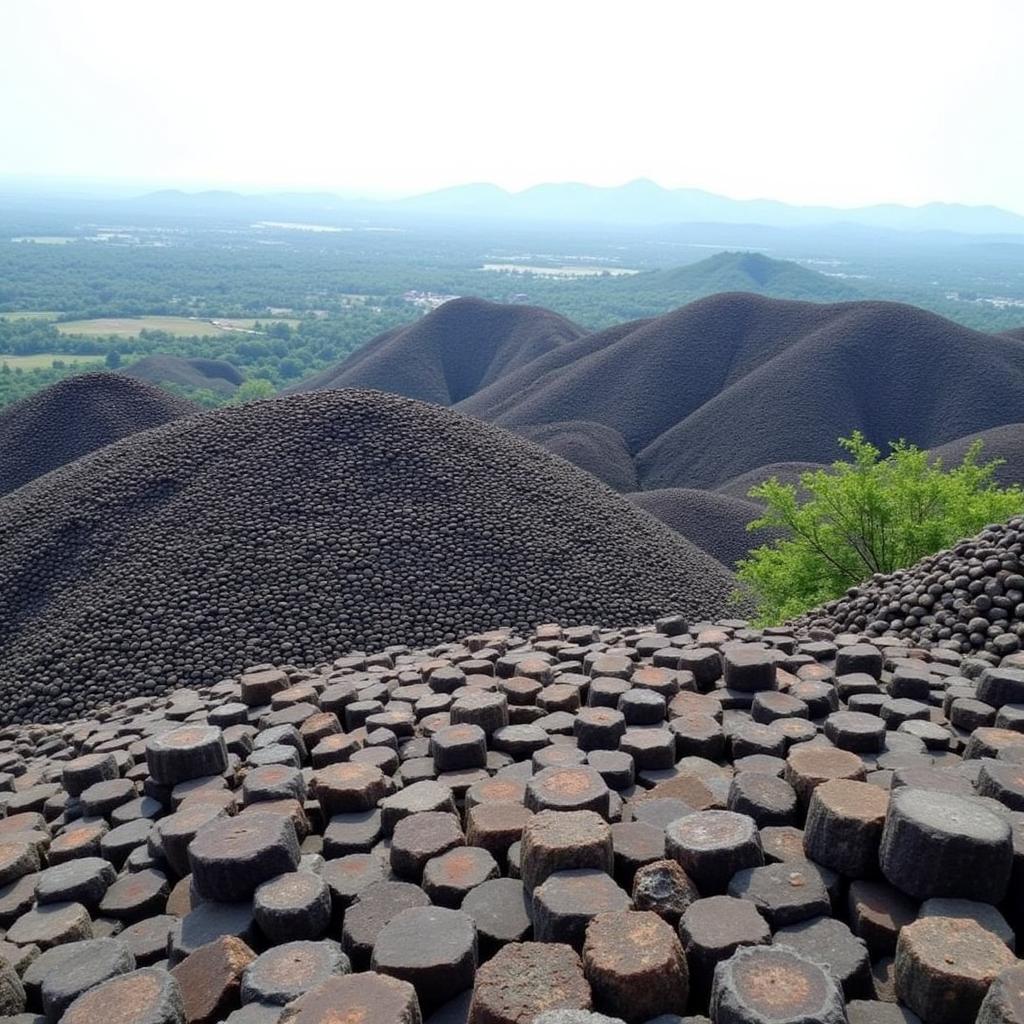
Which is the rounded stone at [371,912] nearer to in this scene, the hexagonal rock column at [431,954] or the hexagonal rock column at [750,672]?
the hexagonal rock column at [431,954]

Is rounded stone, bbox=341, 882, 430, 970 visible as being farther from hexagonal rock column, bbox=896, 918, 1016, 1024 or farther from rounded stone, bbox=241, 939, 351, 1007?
hexagonal rock column, bbox=896, 918, 1016, 1024

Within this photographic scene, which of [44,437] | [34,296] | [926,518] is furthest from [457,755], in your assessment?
[34,296]

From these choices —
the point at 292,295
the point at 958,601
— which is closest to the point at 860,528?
the point at 958,601

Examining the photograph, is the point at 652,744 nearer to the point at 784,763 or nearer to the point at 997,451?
the point at 784,763

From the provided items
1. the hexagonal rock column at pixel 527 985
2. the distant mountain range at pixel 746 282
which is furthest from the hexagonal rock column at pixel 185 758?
the distant mountain range at pixel 746 282

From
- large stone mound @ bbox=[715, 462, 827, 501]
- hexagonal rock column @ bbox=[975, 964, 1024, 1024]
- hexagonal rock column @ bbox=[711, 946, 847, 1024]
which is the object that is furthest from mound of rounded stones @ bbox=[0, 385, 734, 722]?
large stone mound @ bbox=[715, 462, 827, 501]

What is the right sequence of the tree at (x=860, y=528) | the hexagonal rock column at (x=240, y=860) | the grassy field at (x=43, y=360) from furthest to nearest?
the grassy field at (x=43, y=360)
the tree at (x=860, y=528)
the hexagonal rock column at (x=240, y=860)
